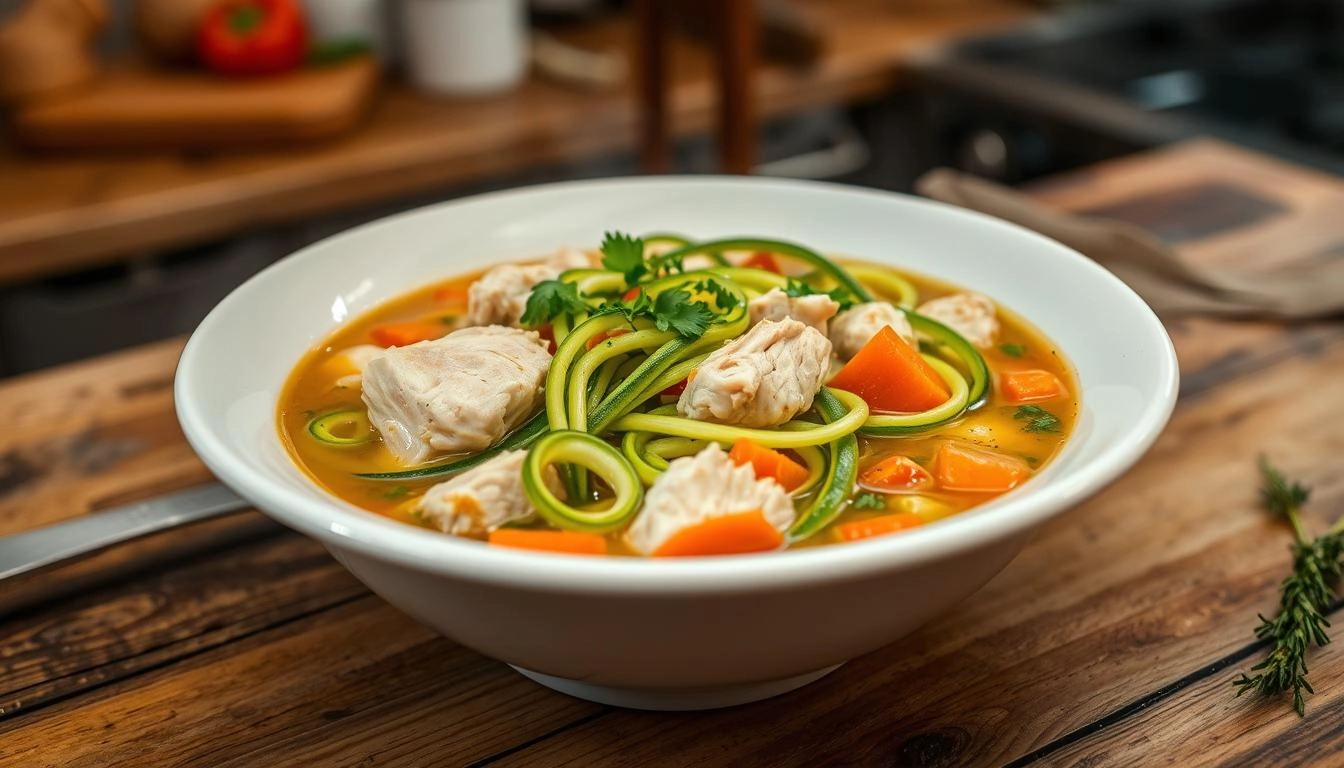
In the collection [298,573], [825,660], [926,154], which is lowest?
[926,154]

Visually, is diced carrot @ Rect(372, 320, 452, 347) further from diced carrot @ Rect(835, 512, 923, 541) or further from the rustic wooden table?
diced carrot @ Rect(835, 512, 923, 541)

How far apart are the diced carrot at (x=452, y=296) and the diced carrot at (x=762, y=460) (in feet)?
2.17

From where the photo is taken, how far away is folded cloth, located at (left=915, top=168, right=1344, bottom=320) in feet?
7.30

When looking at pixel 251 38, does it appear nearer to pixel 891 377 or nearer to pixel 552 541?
pixel 891 377

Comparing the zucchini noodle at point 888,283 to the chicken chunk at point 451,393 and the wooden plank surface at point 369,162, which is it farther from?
the wooden plank surface at point 369,162

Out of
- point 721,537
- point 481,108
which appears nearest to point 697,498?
point 721,537

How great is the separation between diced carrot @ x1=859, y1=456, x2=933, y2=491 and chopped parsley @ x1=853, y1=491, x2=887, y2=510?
0.02 meters

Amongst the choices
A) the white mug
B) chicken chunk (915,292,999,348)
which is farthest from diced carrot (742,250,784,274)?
the white mug

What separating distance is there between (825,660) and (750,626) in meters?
0.15

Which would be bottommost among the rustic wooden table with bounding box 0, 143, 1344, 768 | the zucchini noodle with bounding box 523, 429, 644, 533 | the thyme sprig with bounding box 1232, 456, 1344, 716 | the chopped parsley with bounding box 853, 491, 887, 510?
the rustic wooden table with bounding box 0, 143, 1344, 768

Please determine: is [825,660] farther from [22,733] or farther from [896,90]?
[896,90]

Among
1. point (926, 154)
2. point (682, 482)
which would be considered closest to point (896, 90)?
point (926, 154)

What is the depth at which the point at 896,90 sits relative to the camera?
14.0ft

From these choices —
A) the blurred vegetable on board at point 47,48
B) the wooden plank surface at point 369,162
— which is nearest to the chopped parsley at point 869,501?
the wooden plank surface at point 369,162
